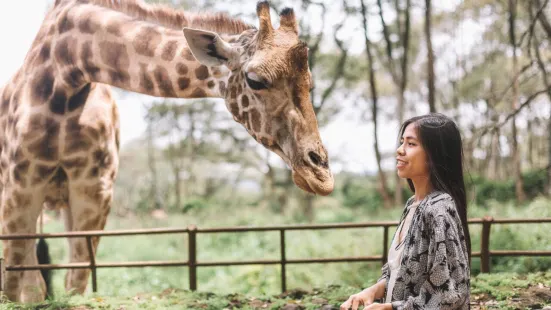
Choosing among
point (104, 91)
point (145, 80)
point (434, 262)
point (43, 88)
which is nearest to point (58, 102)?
point (43, 88)

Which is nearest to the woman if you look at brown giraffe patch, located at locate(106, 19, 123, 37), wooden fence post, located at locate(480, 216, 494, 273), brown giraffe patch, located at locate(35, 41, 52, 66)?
brown giraffe patch, located at locate(106, 19, 123, 37)

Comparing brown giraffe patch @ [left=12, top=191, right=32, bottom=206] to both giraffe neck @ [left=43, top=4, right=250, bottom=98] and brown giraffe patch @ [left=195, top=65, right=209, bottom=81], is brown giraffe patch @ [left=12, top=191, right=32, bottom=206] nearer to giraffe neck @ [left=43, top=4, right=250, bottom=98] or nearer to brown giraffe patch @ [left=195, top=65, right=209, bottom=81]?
giraffe neck @ [left=43, top=4, right=250, bottom=98]

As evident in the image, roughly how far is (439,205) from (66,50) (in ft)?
11.6

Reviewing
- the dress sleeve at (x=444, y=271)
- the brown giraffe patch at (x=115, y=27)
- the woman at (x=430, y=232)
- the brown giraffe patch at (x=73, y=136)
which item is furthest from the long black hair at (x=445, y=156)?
the brown giraffe patch at (x=73, y=136)

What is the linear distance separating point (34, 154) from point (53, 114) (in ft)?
1.20

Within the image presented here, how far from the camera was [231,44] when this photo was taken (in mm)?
3701

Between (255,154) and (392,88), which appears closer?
(255,154)

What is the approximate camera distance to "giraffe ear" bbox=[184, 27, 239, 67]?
3.51 meters

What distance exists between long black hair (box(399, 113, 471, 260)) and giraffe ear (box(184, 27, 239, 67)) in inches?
77.1

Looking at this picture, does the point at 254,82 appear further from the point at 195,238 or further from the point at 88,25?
the point at 195,238

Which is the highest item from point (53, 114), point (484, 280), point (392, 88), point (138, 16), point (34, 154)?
point (392, 88)

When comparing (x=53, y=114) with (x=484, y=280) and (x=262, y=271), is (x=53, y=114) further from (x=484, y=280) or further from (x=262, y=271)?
(x=262, y=271)

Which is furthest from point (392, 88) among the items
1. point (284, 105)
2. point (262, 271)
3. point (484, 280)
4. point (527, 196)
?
point (284, 105)

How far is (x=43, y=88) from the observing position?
434 cm
